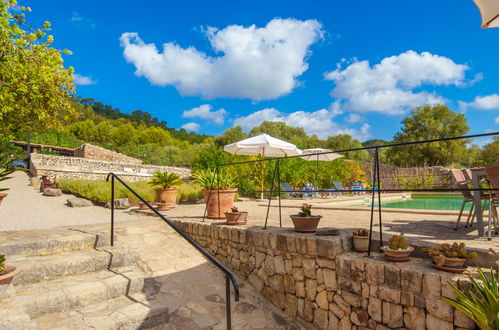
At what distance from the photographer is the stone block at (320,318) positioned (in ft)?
11.2

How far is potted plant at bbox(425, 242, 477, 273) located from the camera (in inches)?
95.2

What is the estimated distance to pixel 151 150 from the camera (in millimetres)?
28812

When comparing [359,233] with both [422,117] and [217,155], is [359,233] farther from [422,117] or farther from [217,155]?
[422,117]

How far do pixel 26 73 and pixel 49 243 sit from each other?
4699mm

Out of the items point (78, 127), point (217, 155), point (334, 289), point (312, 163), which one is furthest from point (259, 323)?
point (78, 127)

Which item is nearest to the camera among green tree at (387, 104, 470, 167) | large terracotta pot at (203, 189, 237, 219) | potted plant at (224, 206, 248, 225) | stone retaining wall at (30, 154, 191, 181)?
potted plant at (224, 206, 248, 225)

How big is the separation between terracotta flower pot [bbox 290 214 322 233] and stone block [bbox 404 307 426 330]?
4.58 ft

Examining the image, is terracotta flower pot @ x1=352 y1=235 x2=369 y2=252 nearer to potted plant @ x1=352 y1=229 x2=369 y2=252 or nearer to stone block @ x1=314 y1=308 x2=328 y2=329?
potted plant @ x1=352 y1=229 x2=369 y2=252

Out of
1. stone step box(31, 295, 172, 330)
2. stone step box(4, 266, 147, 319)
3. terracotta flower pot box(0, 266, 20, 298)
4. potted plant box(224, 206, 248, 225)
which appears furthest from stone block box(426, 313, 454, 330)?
terracotta flower pot box(0, 266, 20, 298)

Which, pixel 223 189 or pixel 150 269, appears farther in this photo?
pixel 223 189

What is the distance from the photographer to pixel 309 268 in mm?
3582

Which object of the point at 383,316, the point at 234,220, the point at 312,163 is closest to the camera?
the point at 383,316

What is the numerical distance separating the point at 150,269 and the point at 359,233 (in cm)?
295

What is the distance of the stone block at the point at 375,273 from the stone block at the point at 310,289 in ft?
2.71
